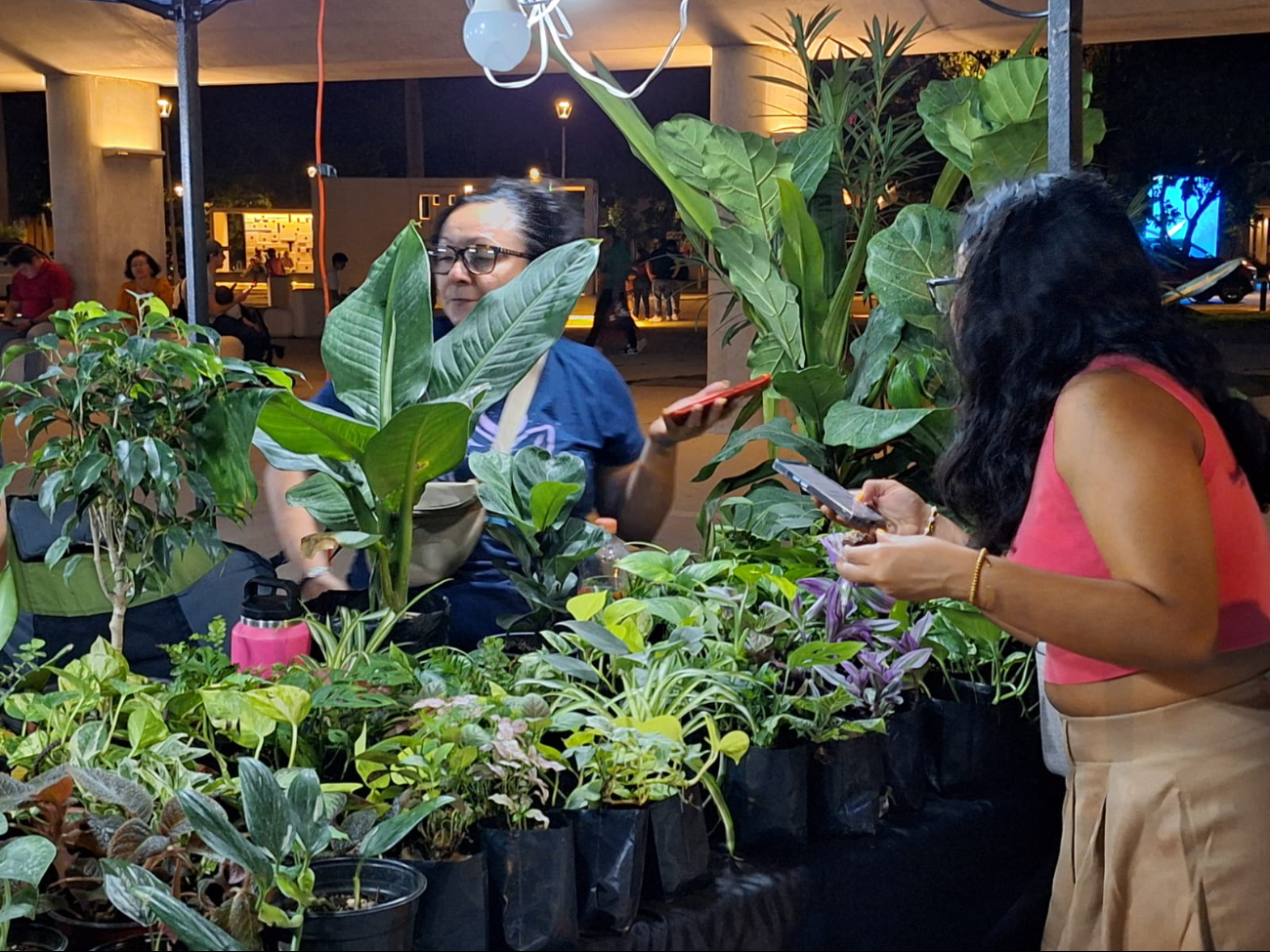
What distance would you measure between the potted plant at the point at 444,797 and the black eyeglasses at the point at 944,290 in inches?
30.2

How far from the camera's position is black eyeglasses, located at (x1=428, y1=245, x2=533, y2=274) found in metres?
2.74

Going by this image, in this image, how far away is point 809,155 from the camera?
3.02m

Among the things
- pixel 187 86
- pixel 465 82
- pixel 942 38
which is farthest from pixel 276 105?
pixel 187 86

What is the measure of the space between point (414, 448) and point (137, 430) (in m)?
0.35

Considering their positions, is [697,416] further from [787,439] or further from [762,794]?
[762,794]

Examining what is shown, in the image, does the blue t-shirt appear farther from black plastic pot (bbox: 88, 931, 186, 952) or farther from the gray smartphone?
black plastic pot (bbox: 88, 931, 186, 952)

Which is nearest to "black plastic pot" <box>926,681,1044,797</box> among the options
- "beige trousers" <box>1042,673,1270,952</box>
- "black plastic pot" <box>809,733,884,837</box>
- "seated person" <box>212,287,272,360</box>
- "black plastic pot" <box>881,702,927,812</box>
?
"black plastic pot" <box>881,702,927,812</box>

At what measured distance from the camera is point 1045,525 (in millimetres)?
1463

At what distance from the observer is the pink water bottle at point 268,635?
1.79m

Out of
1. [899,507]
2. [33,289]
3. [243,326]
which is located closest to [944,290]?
[899,507]

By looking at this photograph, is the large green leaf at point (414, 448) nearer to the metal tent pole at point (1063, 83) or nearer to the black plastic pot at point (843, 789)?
the black plastic pot at point (843, 789)

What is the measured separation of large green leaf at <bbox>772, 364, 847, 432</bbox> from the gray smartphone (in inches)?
33.1

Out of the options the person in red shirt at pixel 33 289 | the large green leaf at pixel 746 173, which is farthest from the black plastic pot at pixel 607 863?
the person in red shirt at pixel 33 289

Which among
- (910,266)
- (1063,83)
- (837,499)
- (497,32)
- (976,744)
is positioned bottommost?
(976,744)
